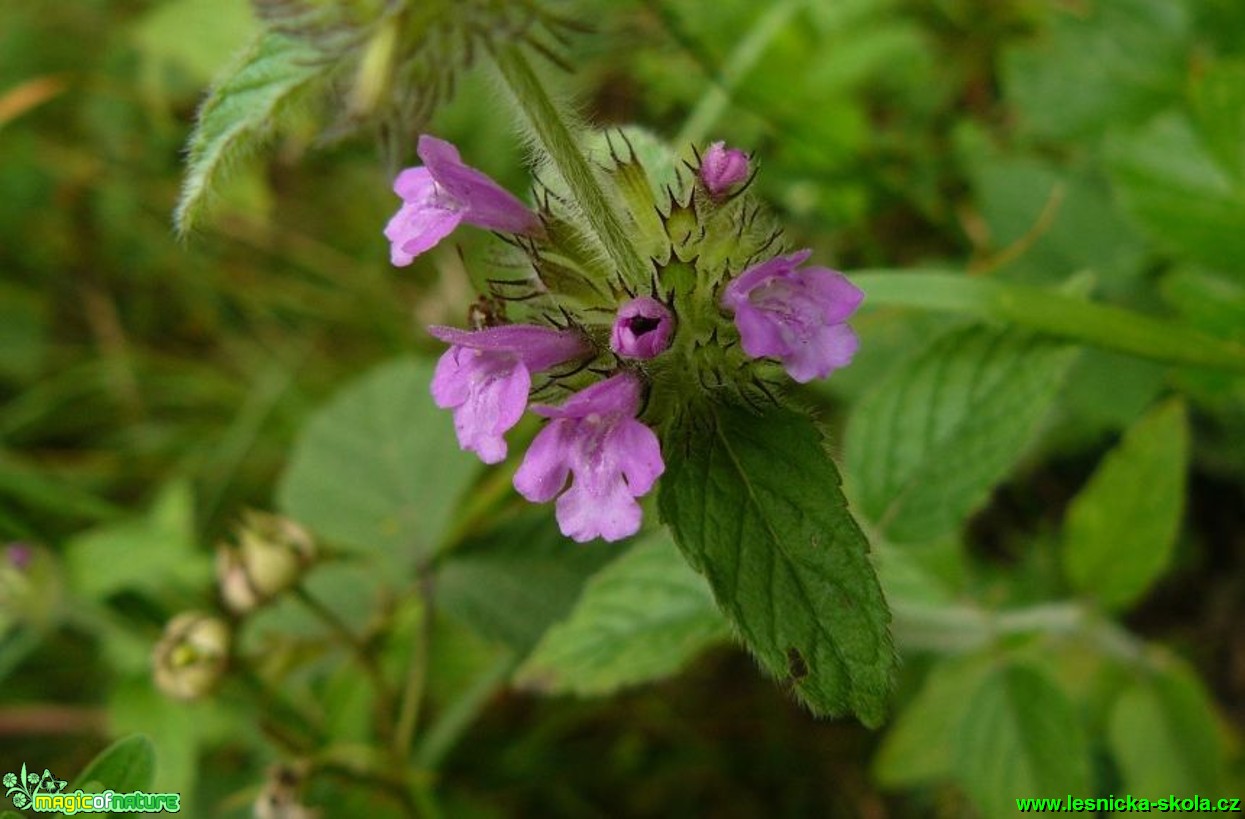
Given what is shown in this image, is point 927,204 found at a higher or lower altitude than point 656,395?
lower

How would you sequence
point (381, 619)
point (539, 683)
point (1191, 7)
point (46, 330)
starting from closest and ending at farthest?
point (539, 683)
point (381, 619)
point (1191, 7)
point (46, 330)

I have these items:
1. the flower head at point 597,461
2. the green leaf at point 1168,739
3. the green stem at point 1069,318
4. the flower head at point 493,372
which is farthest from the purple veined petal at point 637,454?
the green leaf at point 1168,739

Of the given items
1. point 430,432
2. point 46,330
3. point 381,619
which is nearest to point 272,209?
point 46,330

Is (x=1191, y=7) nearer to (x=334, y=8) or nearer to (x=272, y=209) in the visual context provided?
(x=334, y=8)

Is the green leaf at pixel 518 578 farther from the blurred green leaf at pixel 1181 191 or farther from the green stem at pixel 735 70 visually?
the blurred green leaf at pixel 1181 191

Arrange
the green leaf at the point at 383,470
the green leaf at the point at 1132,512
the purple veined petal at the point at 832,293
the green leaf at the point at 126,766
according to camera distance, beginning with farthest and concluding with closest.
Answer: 1. the green leaf at the point at 383,470
2. the green leaf at the point at 1132,512
3. the green leaf at the point at 126,766
4. the purple veined petal at the point at 832,293

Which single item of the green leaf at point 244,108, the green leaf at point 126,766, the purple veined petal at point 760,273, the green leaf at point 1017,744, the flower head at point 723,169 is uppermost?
the green leaf at point 244,108

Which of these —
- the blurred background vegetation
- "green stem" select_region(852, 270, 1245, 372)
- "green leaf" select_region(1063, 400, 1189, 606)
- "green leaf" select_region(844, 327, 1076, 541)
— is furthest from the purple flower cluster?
"green leaf" select_region(1063, 400, 1189, 606)
